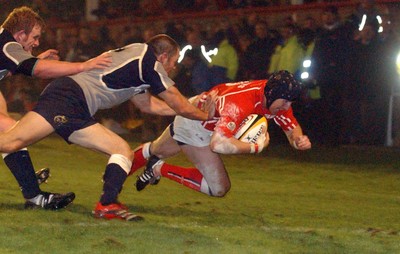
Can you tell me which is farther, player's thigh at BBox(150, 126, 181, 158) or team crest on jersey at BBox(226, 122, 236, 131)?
player's thigh at BBox(150, 126, 181, 158)

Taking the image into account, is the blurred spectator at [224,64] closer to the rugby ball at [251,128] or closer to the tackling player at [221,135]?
the tackling player at [221,135]

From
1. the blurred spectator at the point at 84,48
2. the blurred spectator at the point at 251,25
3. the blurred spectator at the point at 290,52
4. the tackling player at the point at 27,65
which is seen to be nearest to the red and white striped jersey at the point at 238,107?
the tackling player at the point at 27,65

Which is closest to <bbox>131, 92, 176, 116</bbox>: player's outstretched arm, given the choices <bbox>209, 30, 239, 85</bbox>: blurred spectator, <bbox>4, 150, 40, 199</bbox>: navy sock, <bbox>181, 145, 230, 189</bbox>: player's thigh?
<bbox>181, 145, 230, 189</bbox>: player's thigh

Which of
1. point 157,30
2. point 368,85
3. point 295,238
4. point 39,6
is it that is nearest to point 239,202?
point 295,238

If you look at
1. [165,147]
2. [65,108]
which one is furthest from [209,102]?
[65,108]

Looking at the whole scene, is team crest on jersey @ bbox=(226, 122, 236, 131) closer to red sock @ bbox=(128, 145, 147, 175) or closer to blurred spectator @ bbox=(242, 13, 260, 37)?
red sock @ bbox=(128, 145, 147, 175)

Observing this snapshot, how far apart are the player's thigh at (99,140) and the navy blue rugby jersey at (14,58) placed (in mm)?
612

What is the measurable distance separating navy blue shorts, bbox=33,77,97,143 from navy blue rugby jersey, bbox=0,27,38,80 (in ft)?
0.89

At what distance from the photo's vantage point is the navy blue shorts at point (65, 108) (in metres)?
8.26

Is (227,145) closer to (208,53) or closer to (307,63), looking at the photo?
(307,63)

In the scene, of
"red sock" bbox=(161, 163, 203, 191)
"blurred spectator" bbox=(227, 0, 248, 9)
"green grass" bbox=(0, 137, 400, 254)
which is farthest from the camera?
"blurred spectator" bbox=(227, 0, 248, 9)

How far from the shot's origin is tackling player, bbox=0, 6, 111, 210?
820 cm

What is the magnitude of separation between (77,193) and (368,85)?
6.93 m

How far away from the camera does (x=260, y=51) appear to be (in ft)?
54.3
